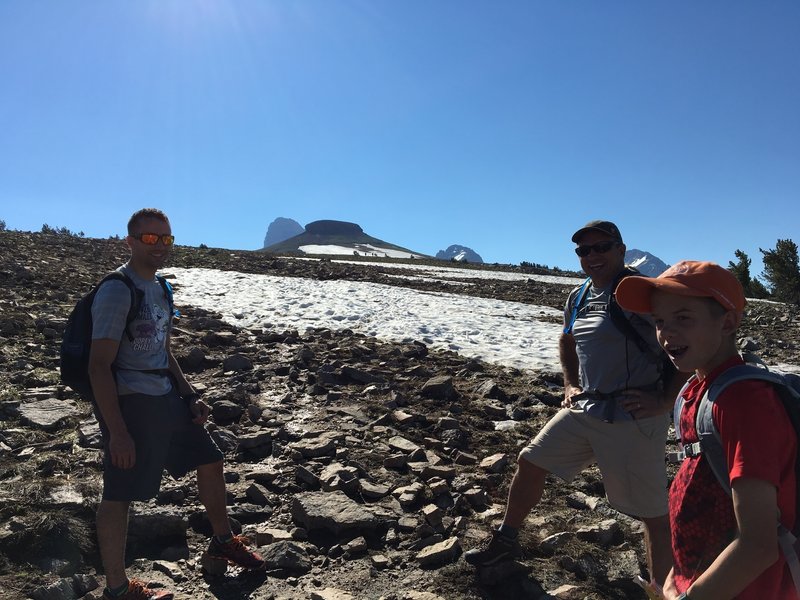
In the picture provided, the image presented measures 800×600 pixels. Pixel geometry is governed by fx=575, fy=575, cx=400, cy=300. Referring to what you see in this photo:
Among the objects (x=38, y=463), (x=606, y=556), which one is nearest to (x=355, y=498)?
(x=606, y=556)

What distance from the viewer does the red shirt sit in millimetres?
1814

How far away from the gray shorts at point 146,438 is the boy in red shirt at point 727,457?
3.10 m

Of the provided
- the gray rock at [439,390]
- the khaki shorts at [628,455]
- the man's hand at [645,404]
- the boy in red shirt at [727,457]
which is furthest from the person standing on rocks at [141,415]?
the gray rock at [439,390]

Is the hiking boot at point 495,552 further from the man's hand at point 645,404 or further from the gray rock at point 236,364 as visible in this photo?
the gray rock at point 236,364

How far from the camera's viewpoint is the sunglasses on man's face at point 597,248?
398 cm

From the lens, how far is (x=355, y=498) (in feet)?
17.5

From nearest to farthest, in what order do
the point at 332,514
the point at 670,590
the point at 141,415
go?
the point at 670,590, the point at 141,415, the point at 332,514

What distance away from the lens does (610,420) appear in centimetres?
391

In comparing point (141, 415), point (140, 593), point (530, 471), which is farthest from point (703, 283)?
point (140, 593)

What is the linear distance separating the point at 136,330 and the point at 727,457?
3498 mm

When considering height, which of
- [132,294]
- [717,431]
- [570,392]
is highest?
[132,294]

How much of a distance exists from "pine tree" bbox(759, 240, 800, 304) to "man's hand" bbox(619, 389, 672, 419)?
25.9m

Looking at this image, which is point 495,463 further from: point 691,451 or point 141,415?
point 691,451

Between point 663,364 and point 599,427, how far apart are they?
0.62m
